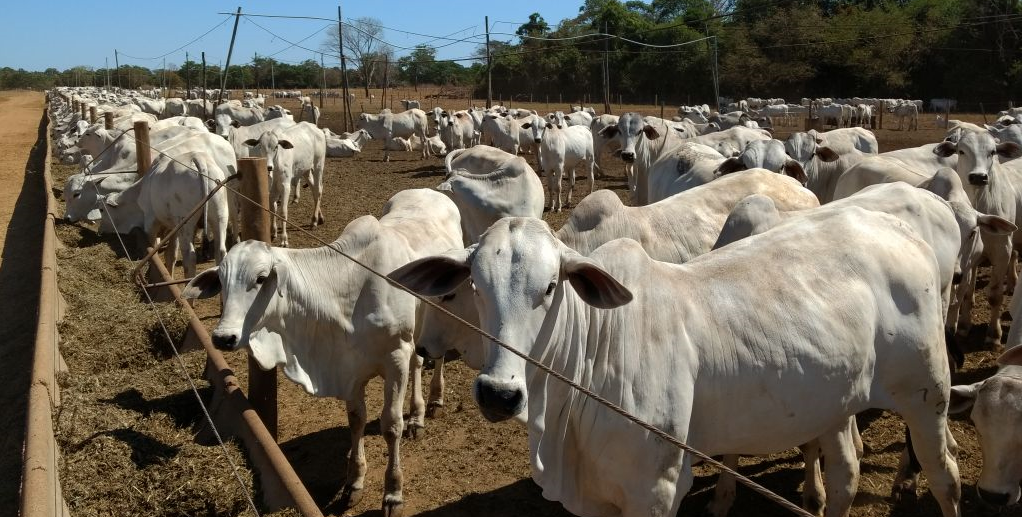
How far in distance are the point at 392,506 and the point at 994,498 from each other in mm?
3283

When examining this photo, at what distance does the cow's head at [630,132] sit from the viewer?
12.9 metres

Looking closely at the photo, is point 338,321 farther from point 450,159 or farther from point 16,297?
point 16,297

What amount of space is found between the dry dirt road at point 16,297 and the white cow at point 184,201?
1.72m

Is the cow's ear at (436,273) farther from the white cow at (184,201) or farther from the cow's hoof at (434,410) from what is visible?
the white cow at (184,201)

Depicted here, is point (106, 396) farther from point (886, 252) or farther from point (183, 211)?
point (886, 252)

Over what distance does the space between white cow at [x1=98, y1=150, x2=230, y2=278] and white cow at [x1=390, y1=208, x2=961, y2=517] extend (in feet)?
22.0

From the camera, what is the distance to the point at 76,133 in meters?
22.9

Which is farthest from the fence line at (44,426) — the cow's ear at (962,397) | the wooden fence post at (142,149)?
the cow's ear at (962,397)

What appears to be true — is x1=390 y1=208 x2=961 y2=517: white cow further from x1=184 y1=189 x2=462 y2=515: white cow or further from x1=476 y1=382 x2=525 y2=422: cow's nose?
x1=184 y1=189 x2=462 y2=515: white cow

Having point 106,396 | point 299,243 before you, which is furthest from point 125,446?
point 299,243

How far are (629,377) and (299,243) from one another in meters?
10.5

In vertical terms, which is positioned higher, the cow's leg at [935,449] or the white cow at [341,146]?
the white cow at [341,146]

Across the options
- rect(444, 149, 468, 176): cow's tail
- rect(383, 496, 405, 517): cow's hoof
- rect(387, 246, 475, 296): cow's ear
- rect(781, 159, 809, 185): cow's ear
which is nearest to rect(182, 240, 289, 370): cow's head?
rect(383, 496, 405, 517): cow's hoof

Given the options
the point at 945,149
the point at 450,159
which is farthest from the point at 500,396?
the point at 945,149
